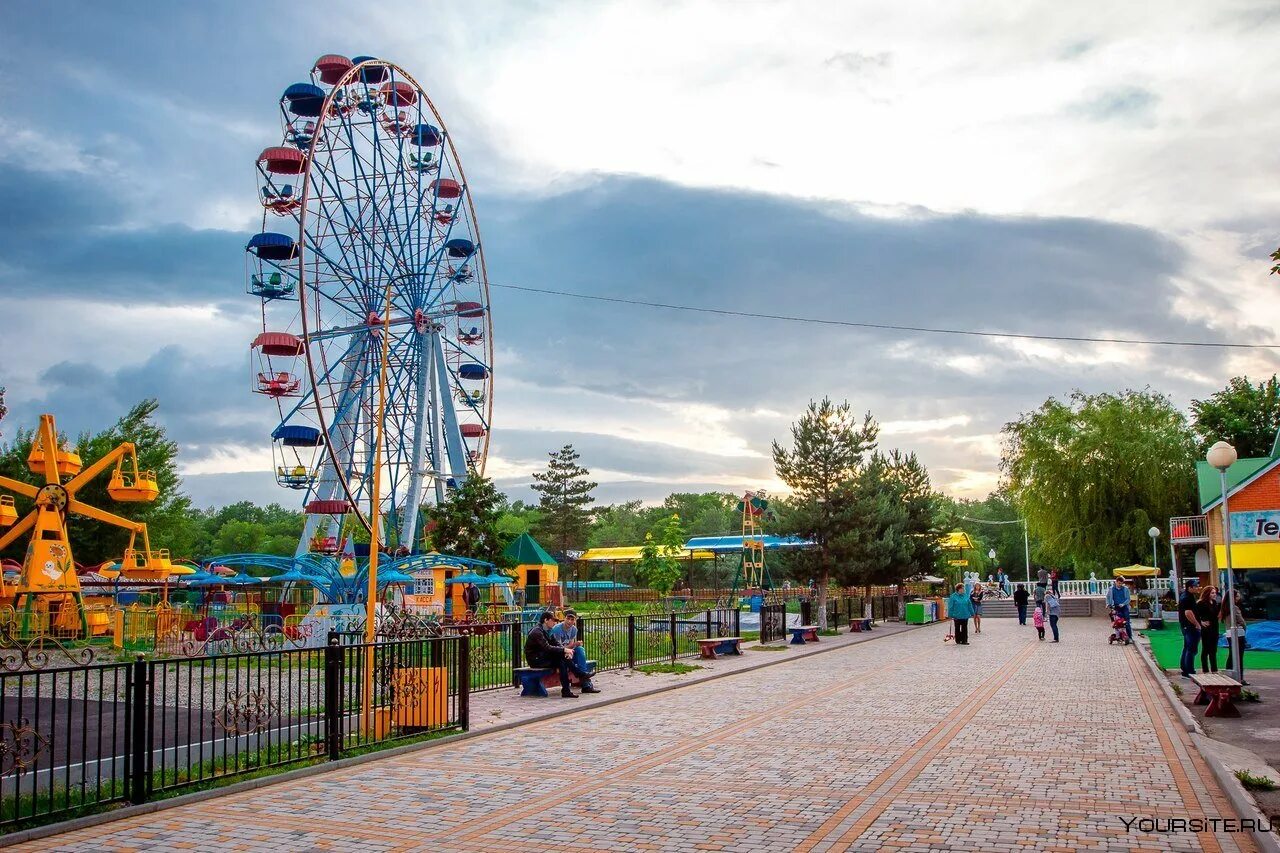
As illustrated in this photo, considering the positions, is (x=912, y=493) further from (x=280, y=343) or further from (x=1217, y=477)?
(x=280, y=343)

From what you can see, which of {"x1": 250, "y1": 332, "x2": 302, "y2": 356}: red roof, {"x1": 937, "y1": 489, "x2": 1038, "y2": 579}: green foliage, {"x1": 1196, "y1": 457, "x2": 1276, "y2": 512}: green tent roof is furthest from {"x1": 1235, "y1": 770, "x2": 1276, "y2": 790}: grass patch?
{"x1": 937, "y1": 489, "x2": 1038, "y2": 579}: green foliage

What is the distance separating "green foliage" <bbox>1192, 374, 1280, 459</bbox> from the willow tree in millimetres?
3358

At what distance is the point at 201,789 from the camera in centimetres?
911

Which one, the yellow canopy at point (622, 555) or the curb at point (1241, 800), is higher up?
the yellow canopy at point (622, 555)

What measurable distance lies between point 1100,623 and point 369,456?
94.7ft

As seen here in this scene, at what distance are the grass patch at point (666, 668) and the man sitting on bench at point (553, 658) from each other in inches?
144

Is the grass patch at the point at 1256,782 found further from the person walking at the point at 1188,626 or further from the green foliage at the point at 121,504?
the green foliage at the point at 121,504

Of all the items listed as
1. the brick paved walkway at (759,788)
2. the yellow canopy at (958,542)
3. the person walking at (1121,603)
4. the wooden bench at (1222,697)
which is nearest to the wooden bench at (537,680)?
the brick paved walkway at (759,788)

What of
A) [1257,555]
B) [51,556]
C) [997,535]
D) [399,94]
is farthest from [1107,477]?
[997,535]

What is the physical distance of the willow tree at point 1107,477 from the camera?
49.2m

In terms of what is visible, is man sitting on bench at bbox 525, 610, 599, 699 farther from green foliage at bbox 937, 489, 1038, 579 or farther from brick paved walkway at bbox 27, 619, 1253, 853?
green foliage at bbox 937, 489, 1038, 579

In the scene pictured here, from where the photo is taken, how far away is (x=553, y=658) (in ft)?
54.4

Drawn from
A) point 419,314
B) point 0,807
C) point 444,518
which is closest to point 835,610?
point 444,518

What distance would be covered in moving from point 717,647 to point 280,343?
20769 millimetres
